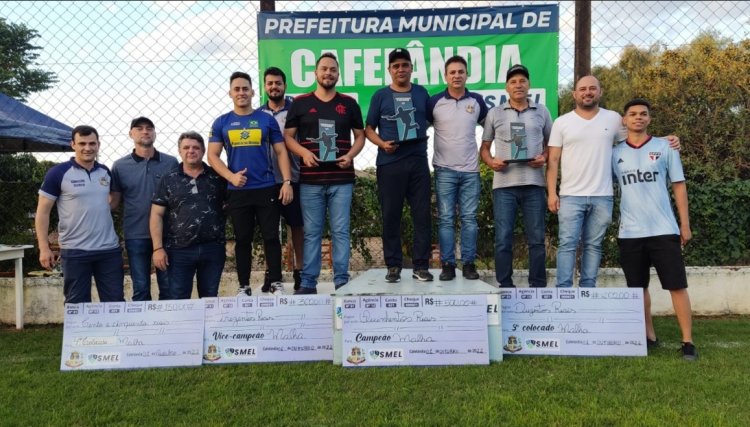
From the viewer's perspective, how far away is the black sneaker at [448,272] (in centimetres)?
427

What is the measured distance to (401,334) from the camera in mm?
3686

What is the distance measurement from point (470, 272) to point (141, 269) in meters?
2.68

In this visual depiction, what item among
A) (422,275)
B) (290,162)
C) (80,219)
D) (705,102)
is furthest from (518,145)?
(705,102)

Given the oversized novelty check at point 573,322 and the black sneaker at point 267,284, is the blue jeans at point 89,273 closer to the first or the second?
the black sneaker at point 267,284

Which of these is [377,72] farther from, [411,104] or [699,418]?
[699,418]

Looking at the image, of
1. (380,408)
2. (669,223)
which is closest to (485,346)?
(380,408)

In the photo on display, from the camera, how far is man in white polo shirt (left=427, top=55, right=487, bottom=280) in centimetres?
428

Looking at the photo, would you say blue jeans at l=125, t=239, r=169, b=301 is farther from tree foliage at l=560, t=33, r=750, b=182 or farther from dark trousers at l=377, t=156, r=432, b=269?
tree foliage at l=560, t=33, r=750, b=182

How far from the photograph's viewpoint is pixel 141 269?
4383 millimetres

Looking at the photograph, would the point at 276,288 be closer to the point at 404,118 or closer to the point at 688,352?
the point at 404,118

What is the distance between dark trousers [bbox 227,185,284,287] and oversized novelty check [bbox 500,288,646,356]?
180 centimetres

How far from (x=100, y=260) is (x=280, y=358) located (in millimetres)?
1614

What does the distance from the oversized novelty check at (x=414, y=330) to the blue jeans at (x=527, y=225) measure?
84cm

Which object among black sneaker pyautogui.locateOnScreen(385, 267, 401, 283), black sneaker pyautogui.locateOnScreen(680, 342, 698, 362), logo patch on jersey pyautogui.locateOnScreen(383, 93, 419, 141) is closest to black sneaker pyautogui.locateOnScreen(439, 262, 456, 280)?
black sneaker pyautogui.locateOnScreen(385, 267, 401, 283)
